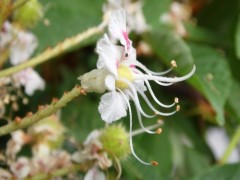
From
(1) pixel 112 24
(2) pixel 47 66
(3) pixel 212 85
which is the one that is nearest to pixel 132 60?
(1) pixel 112 24

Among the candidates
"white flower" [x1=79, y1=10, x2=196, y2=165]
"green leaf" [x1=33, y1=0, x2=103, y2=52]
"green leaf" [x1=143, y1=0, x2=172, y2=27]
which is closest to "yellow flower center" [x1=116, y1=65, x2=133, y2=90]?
"white flower" [x1=79, y1=10, x2=196, y2=165]

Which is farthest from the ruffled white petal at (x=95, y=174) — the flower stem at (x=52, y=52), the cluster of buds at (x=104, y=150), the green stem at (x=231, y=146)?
the green stem at (x=231, y=146)

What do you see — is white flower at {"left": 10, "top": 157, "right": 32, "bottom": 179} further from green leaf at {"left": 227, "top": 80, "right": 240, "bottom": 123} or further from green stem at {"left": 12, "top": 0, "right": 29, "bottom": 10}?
green leaf at {"left": 227, "top": 80, "right": 240, "bottom": 123}

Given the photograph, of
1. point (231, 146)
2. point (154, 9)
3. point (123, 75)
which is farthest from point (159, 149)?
point (123, 75)

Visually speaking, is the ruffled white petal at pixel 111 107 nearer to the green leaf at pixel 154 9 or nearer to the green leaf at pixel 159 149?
the green leaf at pixel 159 149

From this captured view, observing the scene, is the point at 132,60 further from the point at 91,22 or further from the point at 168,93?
the point at 168,93

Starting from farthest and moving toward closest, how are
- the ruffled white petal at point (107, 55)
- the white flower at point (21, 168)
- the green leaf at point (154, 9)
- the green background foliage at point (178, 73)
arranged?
the green leaf at point (154, 9)
the green background foliage at point (178, 73)
the white flower at point (21, 168)
the ruffled white petal at point (107, 55)
